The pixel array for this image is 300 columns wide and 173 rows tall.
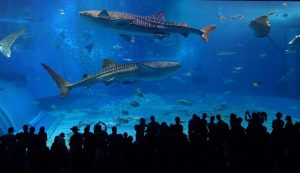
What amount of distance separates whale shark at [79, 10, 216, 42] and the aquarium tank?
2cm

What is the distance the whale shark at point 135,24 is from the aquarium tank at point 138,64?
20 mm

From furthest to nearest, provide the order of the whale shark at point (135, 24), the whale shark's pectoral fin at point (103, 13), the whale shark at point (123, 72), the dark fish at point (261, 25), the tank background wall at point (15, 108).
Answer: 1. the tank background wall at point (15, 108)
2. the dark fish at point (261, 25)
3. the whale shark at point (123, 72)
4. the whale shark at point (135, 24)
5. the whale shark's pectoral fin at point (103, 13)

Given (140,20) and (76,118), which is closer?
(140,20)

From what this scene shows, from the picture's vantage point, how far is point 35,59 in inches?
1113

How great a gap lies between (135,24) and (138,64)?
126cm

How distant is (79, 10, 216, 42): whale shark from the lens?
6.17m

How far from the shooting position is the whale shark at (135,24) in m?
6.17

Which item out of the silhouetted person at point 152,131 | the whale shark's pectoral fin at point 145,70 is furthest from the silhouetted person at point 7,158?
the whale shark's pectoral fin at point 145,70

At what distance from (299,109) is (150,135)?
17.2m

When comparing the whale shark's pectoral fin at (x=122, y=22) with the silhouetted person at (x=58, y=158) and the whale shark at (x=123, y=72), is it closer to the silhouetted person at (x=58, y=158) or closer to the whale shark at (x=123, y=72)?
the whale shark at (x=123, y=72)

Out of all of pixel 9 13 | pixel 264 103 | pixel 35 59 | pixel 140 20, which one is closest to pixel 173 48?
pixel 264 103

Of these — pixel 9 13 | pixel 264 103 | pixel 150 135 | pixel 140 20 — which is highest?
pixel 9 13

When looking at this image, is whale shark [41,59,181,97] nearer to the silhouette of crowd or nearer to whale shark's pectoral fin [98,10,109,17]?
whale shark's pectoral fin [98,10,109,17]

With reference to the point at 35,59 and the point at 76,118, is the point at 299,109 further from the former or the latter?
the point at 35,59
